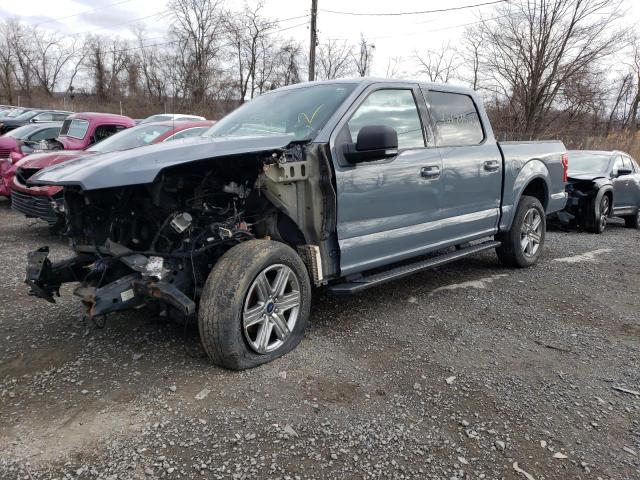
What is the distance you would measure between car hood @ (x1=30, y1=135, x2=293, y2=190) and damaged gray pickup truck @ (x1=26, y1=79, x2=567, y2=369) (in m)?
0.01

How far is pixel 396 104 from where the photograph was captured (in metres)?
4.11

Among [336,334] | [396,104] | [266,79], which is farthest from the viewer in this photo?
[266,79]

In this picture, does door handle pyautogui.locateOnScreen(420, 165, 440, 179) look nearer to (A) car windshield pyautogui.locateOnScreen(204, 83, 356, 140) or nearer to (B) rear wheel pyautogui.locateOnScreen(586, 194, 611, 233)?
(A) car windshield pyautogui.locateOnScreen(204, 83, 356, 140)

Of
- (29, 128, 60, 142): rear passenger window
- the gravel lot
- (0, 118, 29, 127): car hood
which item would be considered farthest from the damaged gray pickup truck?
(0, 118, 29, 127): car hood

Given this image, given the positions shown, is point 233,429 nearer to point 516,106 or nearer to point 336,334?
point 336,334

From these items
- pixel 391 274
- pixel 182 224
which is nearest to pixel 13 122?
pixel 182 224

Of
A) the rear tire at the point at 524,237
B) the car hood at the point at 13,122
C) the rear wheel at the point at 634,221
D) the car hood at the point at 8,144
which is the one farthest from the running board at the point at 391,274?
the car hood at the point at 13,122

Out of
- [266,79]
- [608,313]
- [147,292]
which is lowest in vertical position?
[608,313]

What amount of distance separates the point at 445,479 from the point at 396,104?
2941 millimetres

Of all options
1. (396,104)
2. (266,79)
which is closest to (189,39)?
(266,79)

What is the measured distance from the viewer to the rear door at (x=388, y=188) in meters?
3.57

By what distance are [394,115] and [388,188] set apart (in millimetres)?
696

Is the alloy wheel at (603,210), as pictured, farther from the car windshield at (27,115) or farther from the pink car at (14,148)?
the car windshield at (27,115)

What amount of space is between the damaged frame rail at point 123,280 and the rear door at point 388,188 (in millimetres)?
1204
